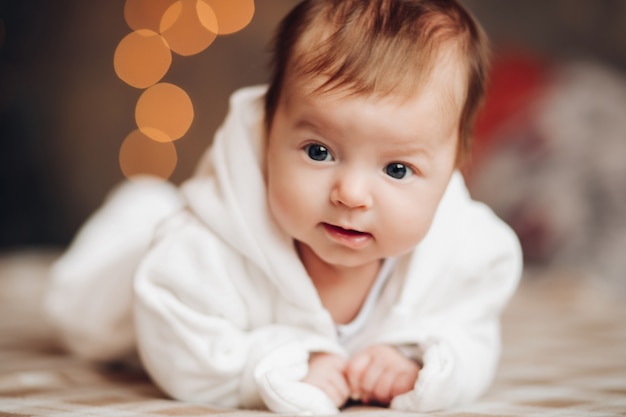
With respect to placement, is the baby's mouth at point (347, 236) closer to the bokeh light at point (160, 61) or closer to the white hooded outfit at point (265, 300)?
the white hooded outfit at point (265, 300)

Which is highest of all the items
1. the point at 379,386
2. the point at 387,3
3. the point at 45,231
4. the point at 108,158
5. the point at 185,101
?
the point at 185,101

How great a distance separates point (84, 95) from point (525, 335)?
1995 mm

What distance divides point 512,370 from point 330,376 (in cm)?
45

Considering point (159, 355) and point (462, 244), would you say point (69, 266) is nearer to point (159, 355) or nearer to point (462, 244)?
point (159, 355)

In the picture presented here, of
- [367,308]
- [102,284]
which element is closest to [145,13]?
[102,284]

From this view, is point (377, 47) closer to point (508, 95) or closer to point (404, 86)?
point (404, 86)

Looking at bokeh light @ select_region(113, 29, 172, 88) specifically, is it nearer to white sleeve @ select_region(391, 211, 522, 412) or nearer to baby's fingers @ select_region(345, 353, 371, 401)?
white sleeve @ select_region(391, 211, 522, 412)

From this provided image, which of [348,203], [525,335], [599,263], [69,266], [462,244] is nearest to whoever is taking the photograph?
[348,203]

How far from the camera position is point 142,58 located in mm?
2818

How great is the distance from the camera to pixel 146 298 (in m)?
0.94

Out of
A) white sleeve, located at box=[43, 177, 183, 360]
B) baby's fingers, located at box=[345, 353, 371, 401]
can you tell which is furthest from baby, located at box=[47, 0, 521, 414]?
white sleeve, located at box=[43, 177, 183, 360]

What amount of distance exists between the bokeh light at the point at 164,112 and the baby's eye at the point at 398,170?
2040mm

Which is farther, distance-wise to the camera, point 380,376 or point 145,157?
point 145,157

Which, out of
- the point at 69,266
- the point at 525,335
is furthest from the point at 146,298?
the point at 525,335
